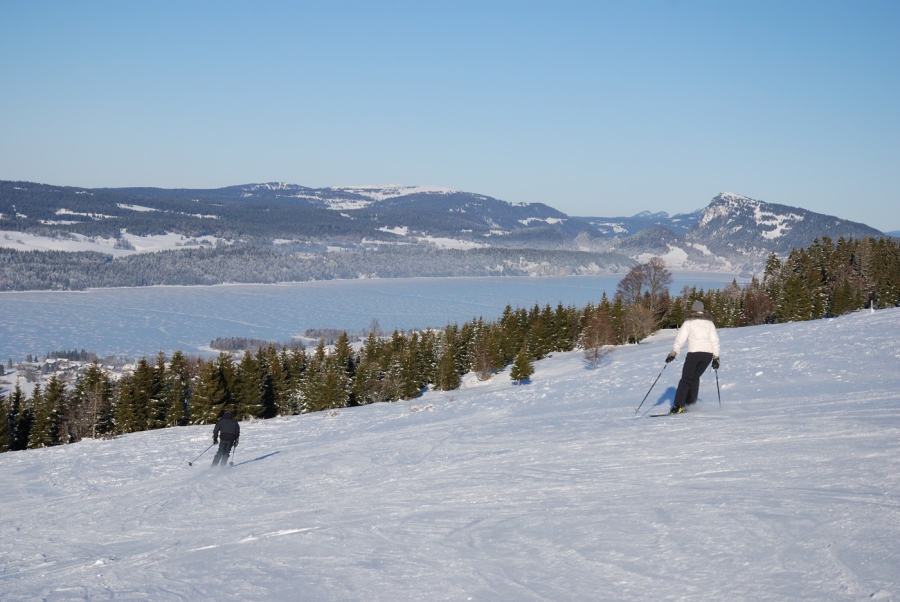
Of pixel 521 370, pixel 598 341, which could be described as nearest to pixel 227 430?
pixel 521 370

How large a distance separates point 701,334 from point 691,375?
0.87 metres

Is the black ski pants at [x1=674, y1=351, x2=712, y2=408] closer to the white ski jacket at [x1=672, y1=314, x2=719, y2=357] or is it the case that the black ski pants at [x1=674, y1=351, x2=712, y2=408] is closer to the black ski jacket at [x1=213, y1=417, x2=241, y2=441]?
the white ski jacket at [x1=672, y1=314, x2=719, y2=357]

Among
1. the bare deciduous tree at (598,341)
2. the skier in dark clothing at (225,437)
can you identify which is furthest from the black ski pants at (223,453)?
the bare deciduous tree at (598,341)

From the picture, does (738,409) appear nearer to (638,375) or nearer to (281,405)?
(638,375)

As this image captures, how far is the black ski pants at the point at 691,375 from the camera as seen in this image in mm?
11836

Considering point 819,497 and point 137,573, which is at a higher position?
point 819,497

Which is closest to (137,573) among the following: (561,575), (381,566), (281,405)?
(381,566)

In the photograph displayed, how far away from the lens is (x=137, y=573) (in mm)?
6129

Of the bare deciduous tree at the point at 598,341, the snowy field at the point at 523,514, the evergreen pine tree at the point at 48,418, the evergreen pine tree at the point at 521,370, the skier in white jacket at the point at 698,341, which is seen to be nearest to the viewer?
the snowy field at the point at 523,514

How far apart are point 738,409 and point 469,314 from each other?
171 metres

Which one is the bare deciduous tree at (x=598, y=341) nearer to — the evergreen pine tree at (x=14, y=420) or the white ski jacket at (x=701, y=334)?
the white ski jacket at (x=701, y=334)

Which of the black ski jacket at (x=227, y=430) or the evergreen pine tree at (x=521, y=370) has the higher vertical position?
the black ski jacket at (x=227, y=430)

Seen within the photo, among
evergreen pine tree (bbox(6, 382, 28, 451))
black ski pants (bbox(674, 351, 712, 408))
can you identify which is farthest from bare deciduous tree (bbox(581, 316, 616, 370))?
evergreen pine tree (bbox(6, 382, 28, 451))

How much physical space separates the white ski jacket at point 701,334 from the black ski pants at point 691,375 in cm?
11
